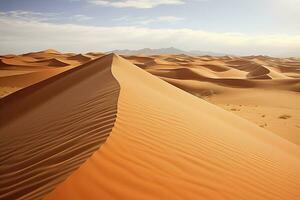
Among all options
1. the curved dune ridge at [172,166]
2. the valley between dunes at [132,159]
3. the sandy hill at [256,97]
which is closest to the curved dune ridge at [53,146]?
the valley between dunes at [132,159]

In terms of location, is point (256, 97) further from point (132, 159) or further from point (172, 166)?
point (132, 159)

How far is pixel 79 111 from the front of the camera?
5.60 m

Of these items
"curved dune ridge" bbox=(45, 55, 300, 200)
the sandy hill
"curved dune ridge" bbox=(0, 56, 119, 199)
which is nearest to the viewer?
"curved dune ridge" bbox=(45, 55, 300, 200)

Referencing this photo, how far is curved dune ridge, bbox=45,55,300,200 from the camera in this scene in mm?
Result: 2916

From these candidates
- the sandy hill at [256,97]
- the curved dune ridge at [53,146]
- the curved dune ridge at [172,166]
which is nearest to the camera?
the curved dune ridge at [172,166]

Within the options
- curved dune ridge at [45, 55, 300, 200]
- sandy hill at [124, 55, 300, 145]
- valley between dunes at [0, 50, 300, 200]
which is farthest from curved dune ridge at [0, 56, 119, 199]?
sandy hill at [124, 55, 300, 145]

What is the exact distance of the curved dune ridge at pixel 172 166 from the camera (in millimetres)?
2916

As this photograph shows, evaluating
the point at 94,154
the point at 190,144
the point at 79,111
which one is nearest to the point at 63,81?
the point at 79,111

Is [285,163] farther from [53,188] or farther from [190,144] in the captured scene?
[53,188]

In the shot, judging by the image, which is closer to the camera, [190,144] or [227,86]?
[190,144]

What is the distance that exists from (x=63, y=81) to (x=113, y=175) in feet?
30.9

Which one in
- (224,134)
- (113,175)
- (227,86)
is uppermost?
(113,175)

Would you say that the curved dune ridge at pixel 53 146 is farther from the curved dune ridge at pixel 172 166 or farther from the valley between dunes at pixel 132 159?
the curved dune ridge at pixel 172 166

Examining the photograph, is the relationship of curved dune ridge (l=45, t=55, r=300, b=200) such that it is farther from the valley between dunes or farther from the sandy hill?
the sandy hill
